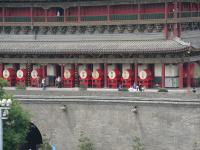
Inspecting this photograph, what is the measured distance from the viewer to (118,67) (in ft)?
225

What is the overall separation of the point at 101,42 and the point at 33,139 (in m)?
10.4

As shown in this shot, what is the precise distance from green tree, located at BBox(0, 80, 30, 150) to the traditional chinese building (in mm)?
12714

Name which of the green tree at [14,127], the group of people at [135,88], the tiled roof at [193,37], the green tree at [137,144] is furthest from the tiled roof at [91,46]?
the green tree at [14,127]

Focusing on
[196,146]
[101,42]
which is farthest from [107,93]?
[196,146]

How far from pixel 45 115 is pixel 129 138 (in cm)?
757

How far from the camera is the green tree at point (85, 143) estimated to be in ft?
200

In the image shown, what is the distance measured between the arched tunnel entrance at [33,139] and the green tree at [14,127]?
11564 mm

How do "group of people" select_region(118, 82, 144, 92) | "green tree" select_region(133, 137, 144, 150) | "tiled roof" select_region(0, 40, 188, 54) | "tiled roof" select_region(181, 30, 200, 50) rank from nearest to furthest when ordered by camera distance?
"green tree" select_region(133, 137, 144, 150)
"group of people" select_region(118, 82, 144, 92)
"tiled roof" select_region(0, 40, 188, 54)
"tiled roof" select_region(181, 30, 200, 50)

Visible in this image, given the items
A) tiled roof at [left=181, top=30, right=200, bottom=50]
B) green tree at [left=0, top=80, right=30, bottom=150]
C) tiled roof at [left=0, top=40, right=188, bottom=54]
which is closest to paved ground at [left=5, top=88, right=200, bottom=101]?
tiled roof at [left=0, top=40, right=188, bottom=54]

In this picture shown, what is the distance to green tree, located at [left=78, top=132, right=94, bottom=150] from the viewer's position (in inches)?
2402

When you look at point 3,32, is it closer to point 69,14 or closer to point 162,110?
point 69,14

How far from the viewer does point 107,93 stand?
62.2 meters

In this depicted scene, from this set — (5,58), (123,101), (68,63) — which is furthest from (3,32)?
(123,101)

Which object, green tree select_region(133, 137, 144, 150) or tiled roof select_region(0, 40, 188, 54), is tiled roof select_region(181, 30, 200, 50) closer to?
tiled roof select_region(0, 40, 188, 54)
